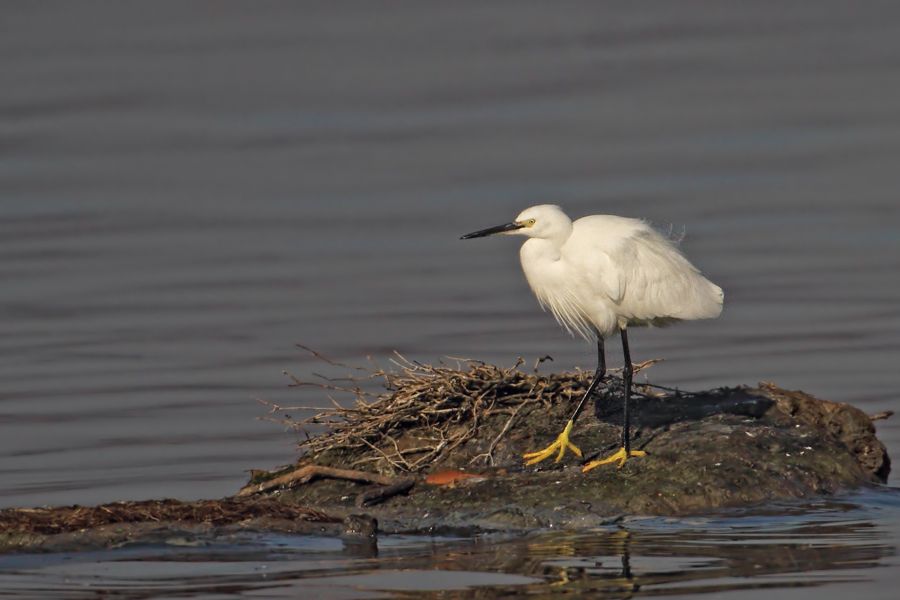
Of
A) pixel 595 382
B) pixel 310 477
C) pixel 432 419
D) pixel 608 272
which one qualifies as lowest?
pixel 310 477

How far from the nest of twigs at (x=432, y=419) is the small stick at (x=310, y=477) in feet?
1.09

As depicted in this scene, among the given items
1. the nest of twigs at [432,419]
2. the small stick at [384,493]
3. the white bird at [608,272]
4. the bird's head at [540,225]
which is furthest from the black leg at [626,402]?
the small stick at [384,493]

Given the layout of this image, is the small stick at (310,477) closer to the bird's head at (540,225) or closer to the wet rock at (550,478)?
the wet rock at (550,478)

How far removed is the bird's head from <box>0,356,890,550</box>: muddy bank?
3.11ft

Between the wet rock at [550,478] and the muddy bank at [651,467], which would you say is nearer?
the wet rock at [550,478]

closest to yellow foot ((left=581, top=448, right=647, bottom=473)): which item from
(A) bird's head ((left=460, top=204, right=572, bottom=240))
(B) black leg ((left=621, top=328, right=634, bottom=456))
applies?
(B) black leg ((left=621, top=328, right=634, bottom=456))

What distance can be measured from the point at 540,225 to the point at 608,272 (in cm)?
56

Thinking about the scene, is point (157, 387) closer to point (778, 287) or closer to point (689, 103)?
point (778, 287)

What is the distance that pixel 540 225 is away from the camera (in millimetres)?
13398

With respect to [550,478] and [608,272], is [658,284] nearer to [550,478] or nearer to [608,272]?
[608,272]

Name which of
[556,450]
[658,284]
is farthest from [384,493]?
[658,284]

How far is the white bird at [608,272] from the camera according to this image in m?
13.3

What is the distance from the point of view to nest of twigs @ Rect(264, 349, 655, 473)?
42.7ft

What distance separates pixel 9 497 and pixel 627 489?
4.80 metres
